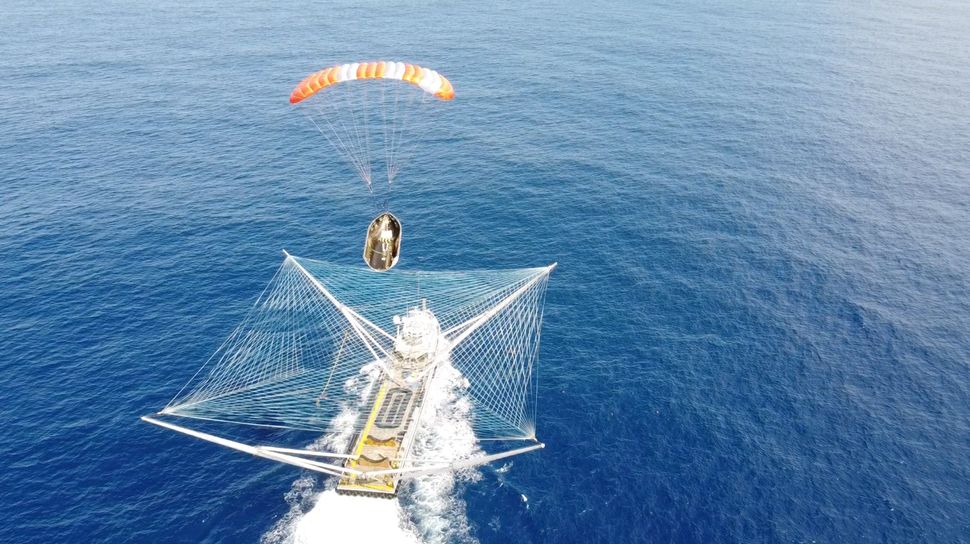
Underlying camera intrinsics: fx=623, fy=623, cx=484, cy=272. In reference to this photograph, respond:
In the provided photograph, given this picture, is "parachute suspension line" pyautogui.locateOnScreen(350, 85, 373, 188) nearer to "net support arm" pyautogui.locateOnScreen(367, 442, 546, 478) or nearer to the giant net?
the giant net

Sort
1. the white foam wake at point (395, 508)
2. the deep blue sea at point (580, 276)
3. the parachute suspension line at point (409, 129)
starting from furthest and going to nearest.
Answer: the parachute suspension line at point (409, 129)
the deep blue sea at point (580, 276)
the white foam wake at point (395, 508)

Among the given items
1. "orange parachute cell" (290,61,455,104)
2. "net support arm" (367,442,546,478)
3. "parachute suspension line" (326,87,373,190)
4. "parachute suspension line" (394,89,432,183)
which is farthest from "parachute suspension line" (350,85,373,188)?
"net support arm" (367,442,546,478)

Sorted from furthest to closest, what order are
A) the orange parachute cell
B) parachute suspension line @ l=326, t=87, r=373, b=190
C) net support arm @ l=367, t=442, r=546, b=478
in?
parachute suspension line @ l=326, t=87, r=373, b=190
the orange parachute cell
net support arm @ l=367, t=442, r=546, b=478

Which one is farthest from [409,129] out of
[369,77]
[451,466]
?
[451,466]

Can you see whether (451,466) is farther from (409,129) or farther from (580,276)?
(409,129)

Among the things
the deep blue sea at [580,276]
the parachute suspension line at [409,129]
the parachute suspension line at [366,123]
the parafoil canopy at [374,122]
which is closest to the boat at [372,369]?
the deep blue sea at [580,276]

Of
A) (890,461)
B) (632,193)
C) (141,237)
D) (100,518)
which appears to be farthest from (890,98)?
(100,518)

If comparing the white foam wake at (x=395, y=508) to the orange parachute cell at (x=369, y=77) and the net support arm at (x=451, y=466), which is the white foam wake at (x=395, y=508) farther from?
the orange parachute cell at (x=369, y=77)
